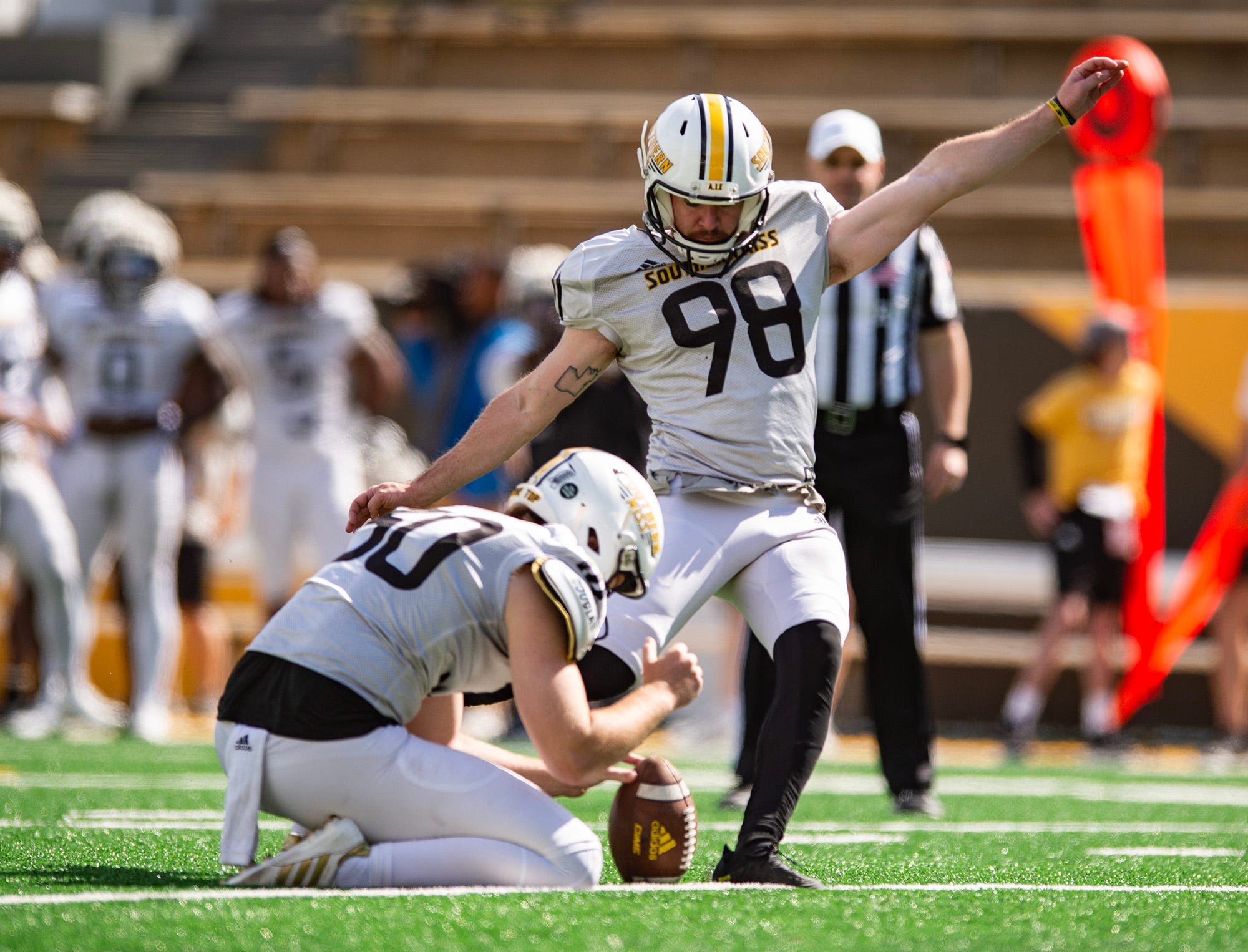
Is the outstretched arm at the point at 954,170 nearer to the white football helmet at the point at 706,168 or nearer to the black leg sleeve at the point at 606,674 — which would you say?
the white football helmet at the point at 706,168

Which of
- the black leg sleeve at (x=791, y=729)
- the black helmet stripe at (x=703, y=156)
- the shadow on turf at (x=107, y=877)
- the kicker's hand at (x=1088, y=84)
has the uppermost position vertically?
the kicker's hand at (x=1088, y=84)

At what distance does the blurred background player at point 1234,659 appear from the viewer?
8.32m

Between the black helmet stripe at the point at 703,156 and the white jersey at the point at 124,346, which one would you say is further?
the white jersey at the point at 124,346

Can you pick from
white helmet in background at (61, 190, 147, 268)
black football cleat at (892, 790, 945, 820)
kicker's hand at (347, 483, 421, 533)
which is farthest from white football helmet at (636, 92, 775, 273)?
white helmet in background at (61, 190, 147, 268)

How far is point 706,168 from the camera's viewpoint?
3.52 meters

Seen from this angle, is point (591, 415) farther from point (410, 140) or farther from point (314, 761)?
point (410, 140)

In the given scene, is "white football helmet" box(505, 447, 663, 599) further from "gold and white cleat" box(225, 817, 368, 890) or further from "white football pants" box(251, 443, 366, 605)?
"white football pants" box(251, 443, 366, 605)

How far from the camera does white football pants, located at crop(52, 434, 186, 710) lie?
760 cm

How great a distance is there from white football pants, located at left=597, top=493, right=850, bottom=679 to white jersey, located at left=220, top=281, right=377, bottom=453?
4658 mm

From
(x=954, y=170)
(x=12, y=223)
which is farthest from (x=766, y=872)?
(x=12, y=223)

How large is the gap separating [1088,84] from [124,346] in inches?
203

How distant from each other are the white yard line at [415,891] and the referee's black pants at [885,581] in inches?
62.9

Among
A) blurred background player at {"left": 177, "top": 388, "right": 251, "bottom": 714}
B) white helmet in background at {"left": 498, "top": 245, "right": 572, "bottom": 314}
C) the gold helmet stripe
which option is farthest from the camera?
blurred background player at {"left": 177, "top": 388, "right": 251, "bottom": 714}

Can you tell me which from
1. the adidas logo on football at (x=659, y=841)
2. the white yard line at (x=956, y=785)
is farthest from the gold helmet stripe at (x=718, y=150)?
the white yard line at (x=956, y=785)
